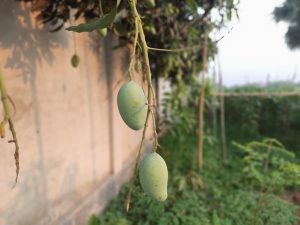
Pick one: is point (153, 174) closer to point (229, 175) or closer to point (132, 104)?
point (132, 104)

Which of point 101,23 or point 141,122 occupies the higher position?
point 101,23

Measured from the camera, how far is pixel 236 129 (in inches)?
174

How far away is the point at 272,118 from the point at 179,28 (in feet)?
10.0

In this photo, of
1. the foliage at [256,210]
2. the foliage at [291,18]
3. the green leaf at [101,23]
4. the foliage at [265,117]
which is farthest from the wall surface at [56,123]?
the foliage at [265,117]

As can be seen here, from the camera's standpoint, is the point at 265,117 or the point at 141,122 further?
the point at 265,117

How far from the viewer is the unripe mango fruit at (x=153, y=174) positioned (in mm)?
415

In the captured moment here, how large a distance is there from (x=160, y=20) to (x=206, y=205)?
1251mm

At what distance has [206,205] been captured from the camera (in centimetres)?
202

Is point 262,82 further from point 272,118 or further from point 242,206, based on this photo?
point 242,206

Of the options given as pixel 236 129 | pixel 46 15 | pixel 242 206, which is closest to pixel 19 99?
pixel 46 15

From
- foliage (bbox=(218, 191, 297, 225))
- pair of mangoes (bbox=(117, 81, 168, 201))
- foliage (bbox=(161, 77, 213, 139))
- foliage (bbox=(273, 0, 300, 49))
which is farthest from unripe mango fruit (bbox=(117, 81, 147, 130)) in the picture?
foliage (bbox=(161, 77, 213, 139))

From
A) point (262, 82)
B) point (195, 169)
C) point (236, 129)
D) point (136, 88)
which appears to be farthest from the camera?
point (262, 82)

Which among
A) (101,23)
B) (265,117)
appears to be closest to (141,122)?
(101,23)

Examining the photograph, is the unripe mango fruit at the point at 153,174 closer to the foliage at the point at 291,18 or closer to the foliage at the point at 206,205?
the foliage at the point at 206,205
